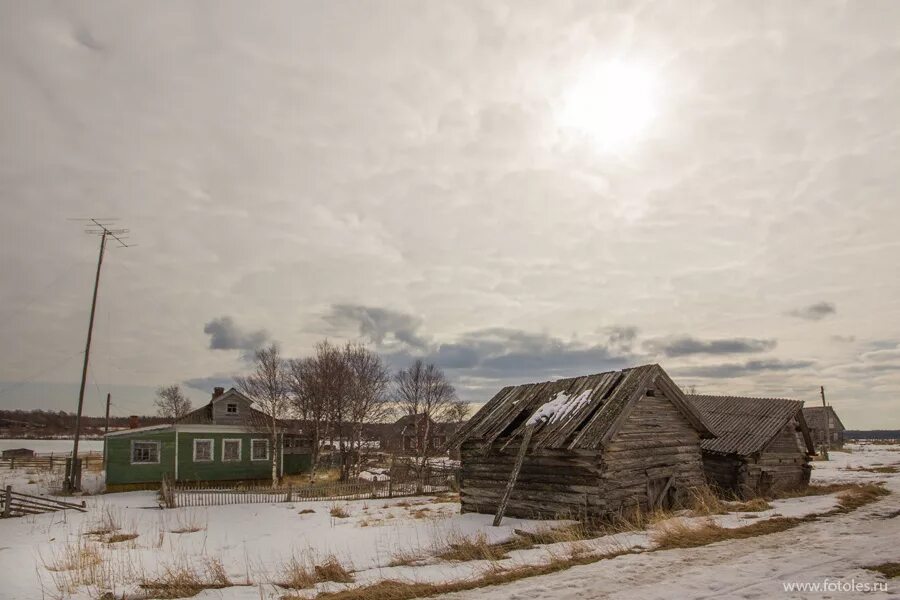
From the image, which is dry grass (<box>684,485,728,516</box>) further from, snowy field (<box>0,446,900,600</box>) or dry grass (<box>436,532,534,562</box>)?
dry grass (<box>436,532,534,562</box>)

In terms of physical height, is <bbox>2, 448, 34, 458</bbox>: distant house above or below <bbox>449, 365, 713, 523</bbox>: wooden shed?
below

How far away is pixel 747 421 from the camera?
1034 inches

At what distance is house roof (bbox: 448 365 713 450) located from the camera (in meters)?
16.9

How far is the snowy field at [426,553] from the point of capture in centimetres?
882

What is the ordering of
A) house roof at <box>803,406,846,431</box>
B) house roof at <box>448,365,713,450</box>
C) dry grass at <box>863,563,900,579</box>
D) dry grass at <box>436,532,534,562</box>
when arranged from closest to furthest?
1. dry grass at <box>863,563,900,579</box>
2. dry grass at <box>436,532,534,562</box>
3. house roof at <box>448,365,713,450</box>
4. house roof at <box>803,406,846,431</box>

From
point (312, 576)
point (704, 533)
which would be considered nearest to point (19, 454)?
point (312, 576)

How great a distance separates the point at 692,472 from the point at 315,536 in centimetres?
1365

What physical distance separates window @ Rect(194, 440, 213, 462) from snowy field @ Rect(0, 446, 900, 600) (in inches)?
500

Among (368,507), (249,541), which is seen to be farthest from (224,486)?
(249,541)

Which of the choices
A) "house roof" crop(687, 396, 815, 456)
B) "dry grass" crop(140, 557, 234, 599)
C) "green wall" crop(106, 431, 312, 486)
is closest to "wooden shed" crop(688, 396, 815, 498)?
"house roof" crop(687, 396, 815, 456)

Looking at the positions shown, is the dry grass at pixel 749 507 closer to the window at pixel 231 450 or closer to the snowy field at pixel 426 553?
the snowy field at pixel 426 553

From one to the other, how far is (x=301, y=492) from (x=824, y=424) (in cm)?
7210

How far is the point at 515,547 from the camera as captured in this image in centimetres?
1261

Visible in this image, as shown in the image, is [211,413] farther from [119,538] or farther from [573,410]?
[573,410]
